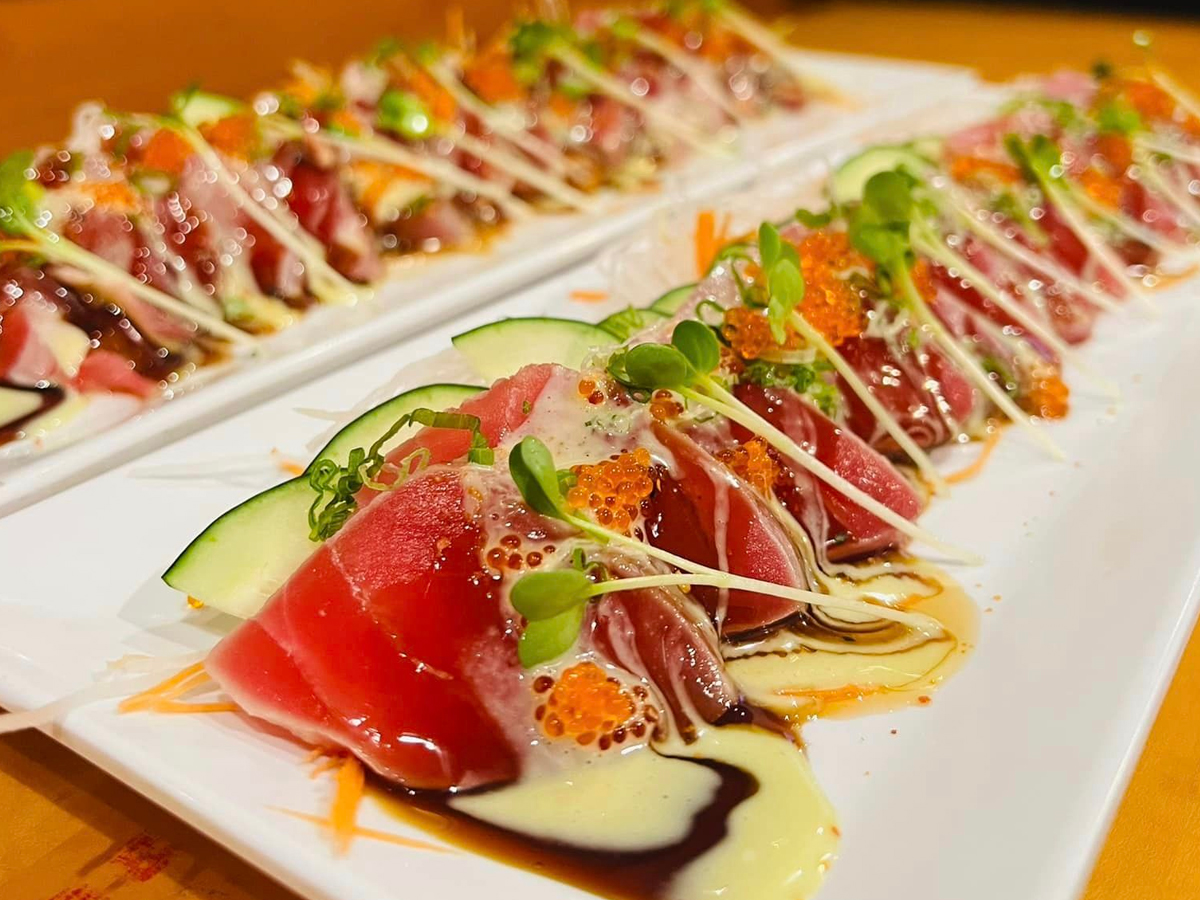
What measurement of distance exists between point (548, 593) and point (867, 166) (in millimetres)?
2951

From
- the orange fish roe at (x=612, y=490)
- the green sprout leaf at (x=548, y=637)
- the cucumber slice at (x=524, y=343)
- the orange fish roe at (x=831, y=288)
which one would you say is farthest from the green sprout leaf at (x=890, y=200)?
the green sprout leaf at (x=548, y=637)

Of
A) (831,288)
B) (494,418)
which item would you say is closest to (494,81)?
(831,288)

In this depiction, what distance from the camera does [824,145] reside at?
16.7ft

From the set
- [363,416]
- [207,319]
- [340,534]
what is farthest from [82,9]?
[340,534]

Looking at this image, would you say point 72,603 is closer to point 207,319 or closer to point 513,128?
point 207,319

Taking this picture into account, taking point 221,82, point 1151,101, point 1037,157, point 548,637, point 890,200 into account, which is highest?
point 1151,101

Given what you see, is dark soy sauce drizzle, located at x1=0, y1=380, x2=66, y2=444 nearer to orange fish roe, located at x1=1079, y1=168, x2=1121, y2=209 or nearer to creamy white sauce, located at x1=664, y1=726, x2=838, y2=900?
creamy white sauce, located at x1=664, y1=726, x2=838, y2=900

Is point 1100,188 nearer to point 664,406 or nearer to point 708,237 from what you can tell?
point 708,237

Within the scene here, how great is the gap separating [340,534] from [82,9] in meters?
5.47

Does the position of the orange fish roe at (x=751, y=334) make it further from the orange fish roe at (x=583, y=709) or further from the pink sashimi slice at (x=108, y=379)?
the pink sashimi slice at (x=108, y=379)

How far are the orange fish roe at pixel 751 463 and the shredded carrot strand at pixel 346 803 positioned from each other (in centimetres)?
105

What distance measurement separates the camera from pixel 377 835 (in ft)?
5.71

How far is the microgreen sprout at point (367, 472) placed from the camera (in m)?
2.13

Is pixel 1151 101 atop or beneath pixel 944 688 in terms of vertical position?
atop
